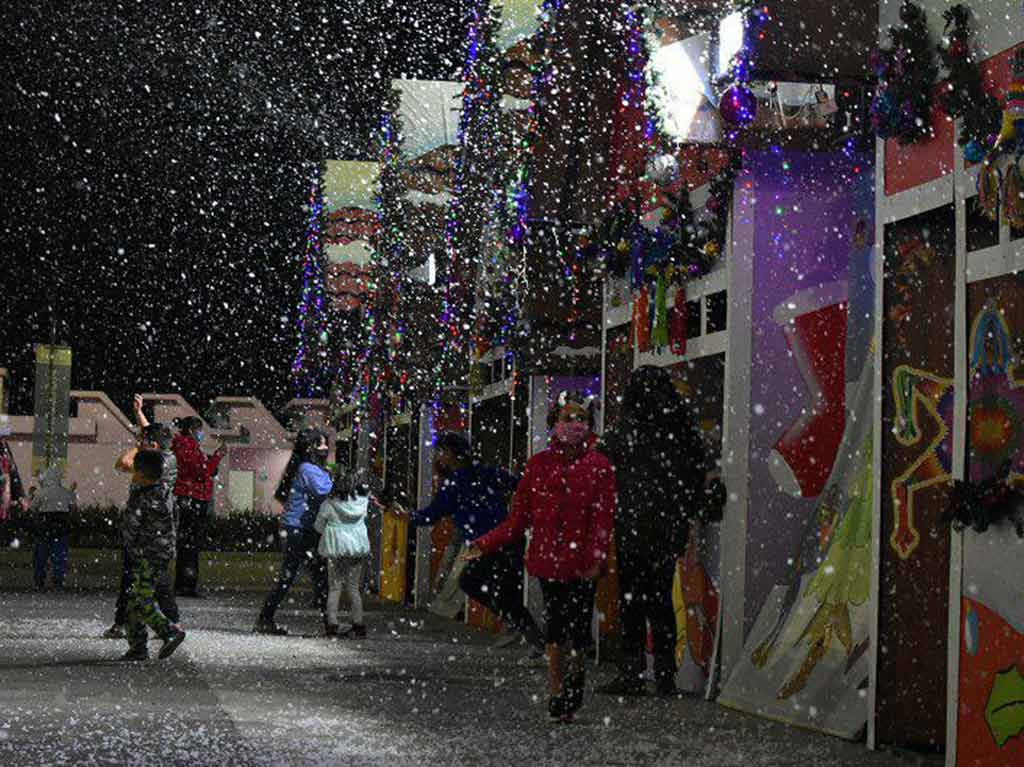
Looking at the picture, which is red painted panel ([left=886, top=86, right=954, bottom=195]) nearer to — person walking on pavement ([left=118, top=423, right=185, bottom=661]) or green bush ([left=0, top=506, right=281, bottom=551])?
person walking on pavement ([left=118, top=423, right=185, bottom=661])

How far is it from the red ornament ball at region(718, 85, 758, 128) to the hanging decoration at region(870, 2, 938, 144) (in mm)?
2566

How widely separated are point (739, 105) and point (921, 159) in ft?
9.38

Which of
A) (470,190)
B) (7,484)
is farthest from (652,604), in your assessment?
(7,484)

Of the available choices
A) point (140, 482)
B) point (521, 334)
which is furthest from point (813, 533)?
point (521, 334)

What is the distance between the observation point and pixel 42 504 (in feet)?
75.5

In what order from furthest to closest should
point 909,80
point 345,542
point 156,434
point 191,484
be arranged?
1. point 191,484
2. point 345,542
3. point 156,434
4. point 909,80

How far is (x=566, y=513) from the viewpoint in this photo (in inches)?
416

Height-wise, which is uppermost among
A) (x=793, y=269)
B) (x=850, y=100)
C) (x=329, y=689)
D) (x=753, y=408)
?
(x=850, y=100)

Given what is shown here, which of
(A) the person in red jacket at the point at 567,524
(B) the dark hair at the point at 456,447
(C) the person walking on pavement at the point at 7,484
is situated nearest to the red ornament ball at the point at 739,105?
(A) the person in red jacket at the point at 567,524

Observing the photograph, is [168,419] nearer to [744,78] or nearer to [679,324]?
[679,324]

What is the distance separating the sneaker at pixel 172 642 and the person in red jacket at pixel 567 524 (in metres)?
3.25

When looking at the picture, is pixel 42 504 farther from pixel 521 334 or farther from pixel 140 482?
pixel 140 482

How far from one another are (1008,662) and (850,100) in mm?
4376

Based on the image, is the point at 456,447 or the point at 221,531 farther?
the point at 221,531
